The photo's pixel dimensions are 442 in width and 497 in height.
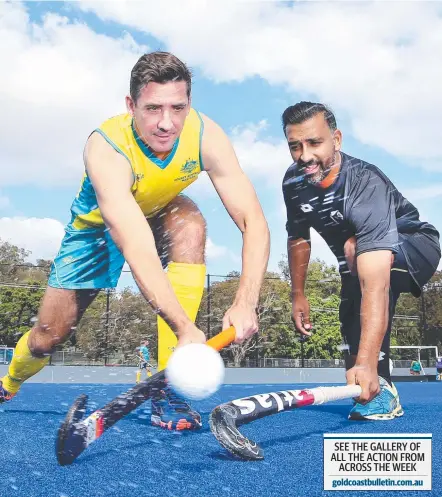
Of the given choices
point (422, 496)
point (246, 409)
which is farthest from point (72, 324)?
point (422, 496)

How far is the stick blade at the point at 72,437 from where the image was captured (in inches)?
60.9

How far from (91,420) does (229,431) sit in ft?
1.17

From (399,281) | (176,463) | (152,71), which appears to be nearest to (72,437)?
(176,463)

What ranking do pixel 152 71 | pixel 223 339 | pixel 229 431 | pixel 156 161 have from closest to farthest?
pixel 229 431 → pixel 223 339 → pixel 152 71 → pixel 156 161

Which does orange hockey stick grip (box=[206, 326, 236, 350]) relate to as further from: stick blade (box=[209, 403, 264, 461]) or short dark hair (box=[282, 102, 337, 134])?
short dark hair (box=[282, 102, 337, 134])

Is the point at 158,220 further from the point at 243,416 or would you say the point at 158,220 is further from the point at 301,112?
the point at 243,416

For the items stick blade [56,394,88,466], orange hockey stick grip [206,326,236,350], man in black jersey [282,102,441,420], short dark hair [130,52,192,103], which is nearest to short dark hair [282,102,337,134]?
man in black jersey [282,102,441,420]

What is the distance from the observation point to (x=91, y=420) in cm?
157

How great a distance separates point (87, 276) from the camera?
2496 mm

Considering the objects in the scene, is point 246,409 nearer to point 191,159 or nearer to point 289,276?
point 191,159

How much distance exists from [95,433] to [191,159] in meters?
1.00

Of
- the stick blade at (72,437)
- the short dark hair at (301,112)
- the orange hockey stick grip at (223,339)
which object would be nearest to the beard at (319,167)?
the short dark hair at (301,112)

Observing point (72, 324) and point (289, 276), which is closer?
point (72, 324)

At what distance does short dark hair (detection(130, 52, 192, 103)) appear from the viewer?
1923 mm
